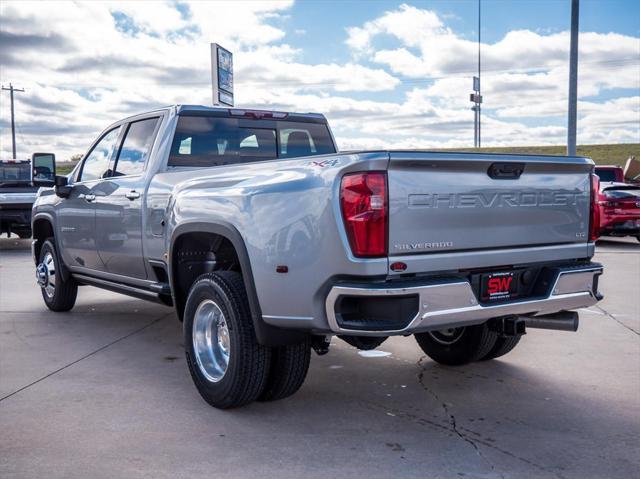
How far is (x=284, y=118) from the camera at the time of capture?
6.51 metres

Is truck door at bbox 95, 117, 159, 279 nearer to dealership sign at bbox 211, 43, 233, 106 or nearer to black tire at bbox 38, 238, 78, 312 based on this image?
black tire at bbox 38, 238, 78, 312

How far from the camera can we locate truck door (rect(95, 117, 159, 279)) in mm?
5844

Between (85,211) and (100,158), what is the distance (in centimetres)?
53

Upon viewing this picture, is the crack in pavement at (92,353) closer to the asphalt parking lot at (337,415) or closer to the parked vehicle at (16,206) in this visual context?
the asphalt parking lot at (337,415)

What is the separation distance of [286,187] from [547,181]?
1.59 m

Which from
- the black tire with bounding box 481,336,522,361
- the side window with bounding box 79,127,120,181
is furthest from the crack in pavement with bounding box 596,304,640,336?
the side window with bounding box 79,127,120,181

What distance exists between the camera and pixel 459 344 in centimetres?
549

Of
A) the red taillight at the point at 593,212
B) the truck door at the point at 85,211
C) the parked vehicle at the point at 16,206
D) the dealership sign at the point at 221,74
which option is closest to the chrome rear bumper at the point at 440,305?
the red taillight at the point at 593,212

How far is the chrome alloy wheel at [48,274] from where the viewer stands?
779cm

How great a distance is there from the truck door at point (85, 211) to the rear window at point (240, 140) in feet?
3.62

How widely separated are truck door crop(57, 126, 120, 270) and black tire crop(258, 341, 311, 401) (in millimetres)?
2814

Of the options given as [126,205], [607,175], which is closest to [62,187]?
[126,205]

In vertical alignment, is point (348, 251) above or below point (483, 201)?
below

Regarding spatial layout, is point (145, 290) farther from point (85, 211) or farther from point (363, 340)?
point (363, 340)
